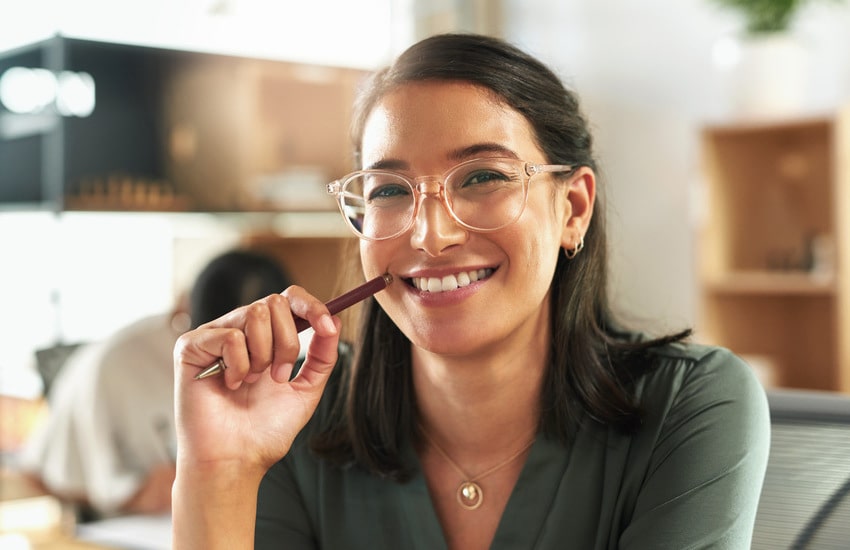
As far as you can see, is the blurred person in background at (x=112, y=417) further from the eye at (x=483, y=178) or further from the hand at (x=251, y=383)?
the eye at (x=483, y=178)

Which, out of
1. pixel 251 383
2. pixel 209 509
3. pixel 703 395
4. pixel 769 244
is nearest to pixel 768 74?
pixel 769 244

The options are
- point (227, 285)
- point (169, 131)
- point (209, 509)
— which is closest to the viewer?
point (209, 509)

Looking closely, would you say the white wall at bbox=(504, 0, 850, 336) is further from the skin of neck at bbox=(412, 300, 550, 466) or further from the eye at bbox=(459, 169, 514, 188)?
the eye at bbox=(459, 169, 514, 188)

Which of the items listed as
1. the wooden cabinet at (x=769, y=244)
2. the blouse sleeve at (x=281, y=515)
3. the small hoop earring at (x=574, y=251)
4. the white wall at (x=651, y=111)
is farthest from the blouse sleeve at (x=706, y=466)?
the white wall at (x=651, y=111)

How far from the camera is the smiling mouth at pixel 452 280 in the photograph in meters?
1.17

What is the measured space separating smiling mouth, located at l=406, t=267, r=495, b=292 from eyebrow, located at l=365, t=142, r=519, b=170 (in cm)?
14

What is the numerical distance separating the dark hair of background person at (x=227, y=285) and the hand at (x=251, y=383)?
3.76 ft

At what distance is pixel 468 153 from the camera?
3.80 ft

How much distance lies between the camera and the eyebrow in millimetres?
1156

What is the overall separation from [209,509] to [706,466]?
57 cm

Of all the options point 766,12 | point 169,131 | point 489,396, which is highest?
point 766,12

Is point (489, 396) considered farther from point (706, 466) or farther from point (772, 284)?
point (772, 284)

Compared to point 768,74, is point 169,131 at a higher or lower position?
lower

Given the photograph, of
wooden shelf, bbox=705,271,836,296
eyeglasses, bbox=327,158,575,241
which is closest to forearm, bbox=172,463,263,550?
eyeglasses, bbox=327,158,575,241
